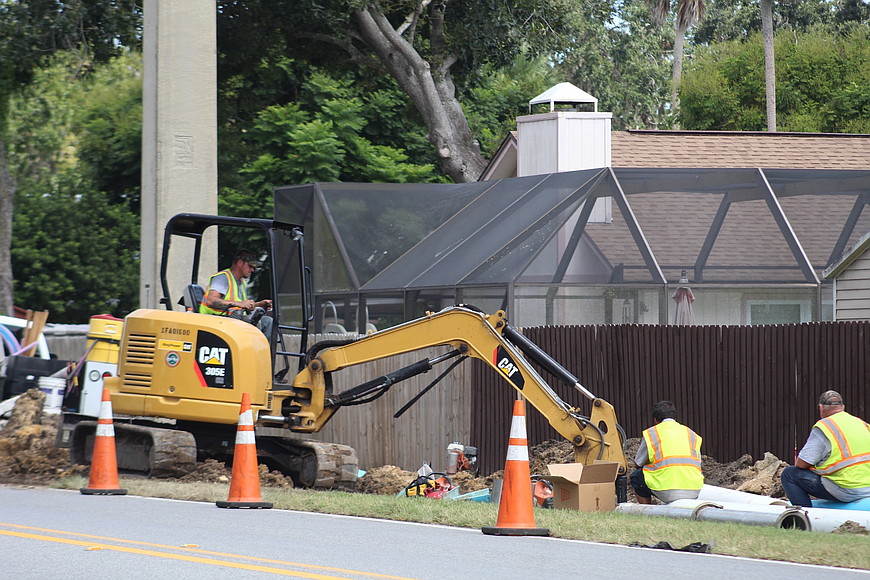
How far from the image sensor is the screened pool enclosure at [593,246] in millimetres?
16406

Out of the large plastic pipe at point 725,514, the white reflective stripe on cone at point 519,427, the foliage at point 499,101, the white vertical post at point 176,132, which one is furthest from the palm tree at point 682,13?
the white reflective stripe on cone at point 519,427

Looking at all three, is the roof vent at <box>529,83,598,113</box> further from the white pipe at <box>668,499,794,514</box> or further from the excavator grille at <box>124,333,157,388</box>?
the white pipe at <box>668,499,794,514</box>

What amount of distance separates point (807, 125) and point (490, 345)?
29885 mm

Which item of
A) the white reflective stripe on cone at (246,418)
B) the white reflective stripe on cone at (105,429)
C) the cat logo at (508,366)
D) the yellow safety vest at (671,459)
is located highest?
the cat logo at (508,366)

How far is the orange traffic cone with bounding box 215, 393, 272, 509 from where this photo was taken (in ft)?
32.7

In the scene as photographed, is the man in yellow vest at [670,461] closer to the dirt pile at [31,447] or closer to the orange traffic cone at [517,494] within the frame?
the orange traffic cone at [517,494]

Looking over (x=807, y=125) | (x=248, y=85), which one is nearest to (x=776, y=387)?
(x=248, y=85)

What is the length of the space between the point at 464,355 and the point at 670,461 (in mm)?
2484

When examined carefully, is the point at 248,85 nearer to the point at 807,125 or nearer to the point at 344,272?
the point at 344,272

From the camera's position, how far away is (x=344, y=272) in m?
19.7

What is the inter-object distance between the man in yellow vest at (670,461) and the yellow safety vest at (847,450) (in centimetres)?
127

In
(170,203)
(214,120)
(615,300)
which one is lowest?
(615,300)

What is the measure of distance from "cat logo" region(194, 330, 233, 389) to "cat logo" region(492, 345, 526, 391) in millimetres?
2842

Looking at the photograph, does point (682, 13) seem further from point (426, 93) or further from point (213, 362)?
point (213, 362)
